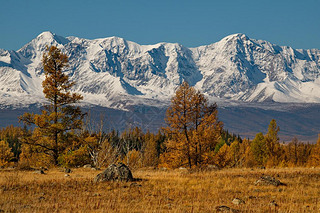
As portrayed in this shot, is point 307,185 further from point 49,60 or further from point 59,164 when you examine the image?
point 49,60

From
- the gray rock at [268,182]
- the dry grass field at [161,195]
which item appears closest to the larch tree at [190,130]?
the dry grass field at [161,195]

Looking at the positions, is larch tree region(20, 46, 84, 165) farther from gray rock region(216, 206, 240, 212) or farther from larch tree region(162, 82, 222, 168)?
gray rock region(216, 206, 240, 212)

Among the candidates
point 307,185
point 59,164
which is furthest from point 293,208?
point 59,164

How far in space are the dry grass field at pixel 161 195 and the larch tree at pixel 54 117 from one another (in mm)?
14857

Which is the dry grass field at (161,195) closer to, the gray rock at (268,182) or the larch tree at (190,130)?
the gray rock at (268,182)

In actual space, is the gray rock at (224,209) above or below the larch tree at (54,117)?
below

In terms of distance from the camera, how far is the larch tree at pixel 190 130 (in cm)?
4053

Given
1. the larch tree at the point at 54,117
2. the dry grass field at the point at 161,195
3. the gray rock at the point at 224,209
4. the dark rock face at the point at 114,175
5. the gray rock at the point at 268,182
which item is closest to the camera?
the gray rock at the point at 224,209

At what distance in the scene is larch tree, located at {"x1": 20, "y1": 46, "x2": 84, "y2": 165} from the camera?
3609cm

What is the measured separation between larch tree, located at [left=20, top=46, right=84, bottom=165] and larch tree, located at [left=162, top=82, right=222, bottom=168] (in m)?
10.6

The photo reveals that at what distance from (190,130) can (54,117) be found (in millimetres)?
15008

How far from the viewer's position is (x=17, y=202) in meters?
15.2

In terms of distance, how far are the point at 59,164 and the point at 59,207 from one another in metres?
22.8

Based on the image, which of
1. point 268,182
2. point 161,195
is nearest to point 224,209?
point 161,195
